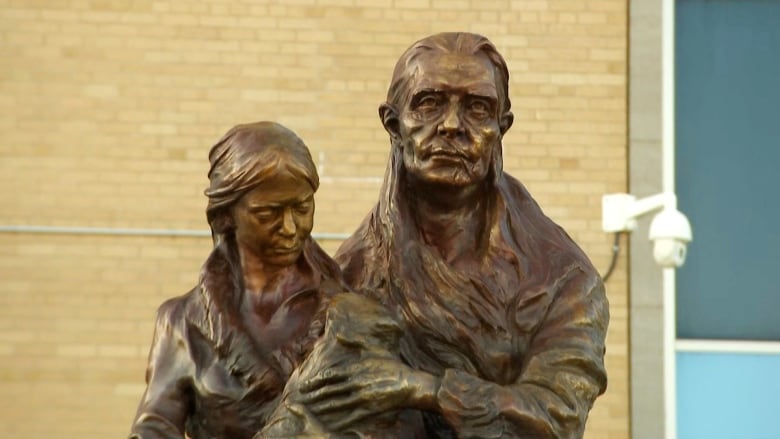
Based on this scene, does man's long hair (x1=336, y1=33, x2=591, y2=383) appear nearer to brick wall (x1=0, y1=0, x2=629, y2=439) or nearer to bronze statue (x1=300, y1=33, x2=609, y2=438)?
bronze statue (x1=300, y1=33, x2=609, y2=438)

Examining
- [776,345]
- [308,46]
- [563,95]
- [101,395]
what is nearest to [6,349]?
[101,395]

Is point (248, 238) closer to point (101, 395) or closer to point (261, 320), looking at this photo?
point (261, 320)

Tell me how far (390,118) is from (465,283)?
44 cm

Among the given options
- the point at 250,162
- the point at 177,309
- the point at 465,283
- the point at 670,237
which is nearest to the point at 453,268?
the point at 465,283

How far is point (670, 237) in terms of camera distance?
13.1 metres

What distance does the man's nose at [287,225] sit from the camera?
5414mm

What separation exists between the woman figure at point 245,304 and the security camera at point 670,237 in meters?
7.60

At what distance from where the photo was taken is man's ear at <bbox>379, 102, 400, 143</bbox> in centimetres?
562

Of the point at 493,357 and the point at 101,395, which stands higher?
the point at 493,357

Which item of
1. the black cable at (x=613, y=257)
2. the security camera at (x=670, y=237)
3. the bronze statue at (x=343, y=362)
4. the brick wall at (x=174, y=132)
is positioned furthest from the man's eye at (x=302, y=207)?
the black cable at (x=613, y=257)

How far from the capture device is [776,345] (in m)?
15.3

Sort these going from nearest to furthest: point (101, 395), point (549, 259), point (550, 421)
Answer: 1. point (550, 421)
2. point (549, 259)
3. point (101, 395)

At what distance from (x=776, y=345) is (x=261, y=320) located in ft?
33.2

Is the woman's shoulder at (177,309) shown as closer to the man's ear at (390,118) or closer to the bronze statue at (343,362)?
the bronze statue at (343,362)
